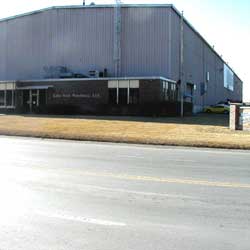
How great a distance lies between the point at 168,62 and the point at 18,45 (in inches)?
786

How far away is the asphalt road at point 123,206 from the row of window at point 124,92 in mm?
30420

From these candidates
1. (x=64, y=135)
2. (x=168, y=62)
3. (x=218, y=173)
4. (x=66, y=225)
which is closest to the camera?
(x=66, y=225)

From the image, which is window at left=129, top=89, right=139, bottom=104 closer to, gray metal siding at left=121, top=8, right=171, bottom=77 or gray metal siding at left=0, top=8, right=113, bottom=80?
gray metal siding at left=121, top=8, right=171, bottom=77

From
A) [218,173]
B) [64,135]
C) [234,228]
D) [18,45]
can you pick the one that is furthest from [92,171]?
[18,45]

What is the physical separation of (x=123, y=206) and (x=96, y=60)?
43565mm

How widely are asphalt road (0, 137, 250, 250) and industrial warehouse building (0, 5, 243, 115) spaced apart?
96.8ft

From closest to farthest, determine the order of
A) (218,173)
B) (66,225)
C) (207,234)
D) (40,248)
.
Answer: (40,248), (207,234), (66,225), (218,173)

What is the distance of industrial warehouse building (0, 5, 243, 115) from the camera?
43062 millimetres

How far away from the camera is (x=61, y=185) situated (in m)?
8.80

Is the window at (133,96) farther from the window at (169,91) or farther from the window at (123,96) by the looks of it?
the window at (169,91)

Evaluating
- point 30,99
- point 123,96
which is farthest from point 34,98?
point 123,96

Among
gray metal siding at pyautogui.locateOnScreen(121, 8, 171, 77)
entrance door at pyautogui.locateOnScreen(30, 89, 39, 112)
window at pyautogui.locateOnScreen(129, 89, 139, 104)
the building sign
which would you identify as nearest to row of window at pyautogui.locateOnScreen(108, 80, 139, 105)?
window at pyautogui.locateOnScreen(129, 89, 139, 104)

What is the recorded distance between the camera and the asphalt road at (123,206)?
17.6ft

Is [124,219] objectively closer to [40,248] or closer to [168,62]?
[40,248]
